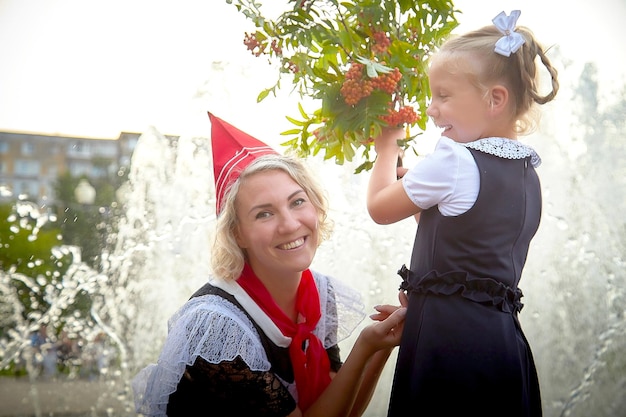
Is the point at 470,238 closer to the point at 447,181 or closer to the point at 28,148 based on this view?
the point at 447,181

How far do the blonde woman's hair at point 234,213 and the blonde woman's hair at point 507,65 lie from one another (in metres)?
0.55

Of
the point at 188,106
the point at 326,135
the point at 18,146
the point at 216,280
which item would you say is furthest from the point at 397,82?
the point at 18,146

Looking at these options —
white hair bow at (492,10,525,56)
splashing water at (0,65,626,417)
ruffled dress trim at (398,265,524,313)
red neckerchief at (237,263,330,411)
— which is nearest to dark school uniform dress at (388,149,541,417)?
ruffled dress trim at (398,265,524,313)

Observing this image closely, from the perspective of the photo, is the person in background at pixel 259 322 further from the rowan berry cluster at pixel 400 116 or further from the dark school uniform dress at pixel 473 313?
the rowan berry cluster at pixel 400 116

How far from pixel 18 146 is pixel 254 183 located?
3.94 meters

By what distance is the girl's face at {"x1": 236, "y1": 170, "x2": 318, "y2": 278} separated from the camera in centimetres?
202

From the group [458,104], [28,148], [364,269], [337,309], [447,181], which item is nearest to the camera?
[447,181]

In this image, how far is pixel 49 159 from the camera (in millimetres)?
5445

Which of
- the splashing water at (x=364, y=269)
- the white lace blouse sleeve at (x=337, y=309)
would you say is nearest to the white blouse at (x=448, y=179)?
the white lace blouse sleeve at (x=337, y=309)

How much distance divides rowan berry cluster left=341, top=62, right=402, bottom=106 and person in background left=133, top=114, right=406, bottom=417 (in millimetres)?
315

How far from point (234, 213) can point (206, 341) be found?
373mm

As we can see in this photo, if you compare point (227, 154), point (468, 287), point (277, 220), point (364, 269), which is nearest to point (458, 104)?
point (468, 287)

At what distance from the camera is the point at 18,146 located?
541cm

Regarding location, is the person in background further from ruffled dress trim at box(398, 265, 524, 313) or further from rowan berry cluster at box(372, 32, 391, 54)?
rowan berry cluster at box(372, 32, 391, 54)
